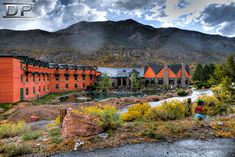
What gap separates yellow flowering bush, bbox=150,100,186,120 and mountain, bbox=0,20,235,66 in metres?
81.5

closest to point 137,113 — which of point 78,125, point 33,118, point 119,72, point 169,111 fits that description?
point 169,111

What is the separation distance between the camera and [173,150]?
316 inches

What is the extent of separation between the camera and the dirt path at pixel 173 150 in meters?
7.64

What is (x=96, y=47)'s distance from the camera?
131 meters

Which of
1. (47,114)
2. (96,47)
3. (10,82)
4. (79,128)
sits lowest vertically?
(47,114)

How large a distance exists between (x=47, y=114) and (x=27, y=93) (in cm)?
1172

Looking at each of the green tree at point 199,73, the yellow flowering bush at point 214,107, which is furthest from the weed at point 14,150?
the green tree at point 199,73

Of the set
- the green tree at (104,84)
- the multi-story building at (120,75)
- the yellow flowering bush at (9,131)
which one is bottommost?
the yellow flowering bush at (9,131)

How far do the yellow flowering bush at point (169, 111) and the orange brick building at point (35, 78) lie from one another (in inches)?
840

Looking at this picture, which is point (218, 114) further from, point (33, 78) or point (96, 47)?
point (96, 47)

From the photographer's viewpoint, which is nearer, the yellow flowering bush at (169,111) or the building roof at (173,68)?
the yellow flowering bush at (169,111)

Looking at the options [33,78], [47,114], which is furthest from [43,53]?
[47,114]

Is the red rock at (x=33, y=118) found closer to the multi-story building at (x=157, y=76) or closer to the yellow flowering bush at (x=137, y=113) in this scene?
the yellow flowering bush at (x=137, y=113)

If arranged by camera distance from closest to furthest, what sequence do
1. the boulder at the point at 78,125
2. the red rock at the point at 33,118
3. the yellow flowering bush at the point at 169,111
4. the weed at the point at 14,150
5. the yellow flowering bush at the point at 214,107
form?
1. the weed at the point at 14,150
2. the boulder at the point at 78,125
3. the yellow flowering bush at the point at 169,111
4. the yellow flowering bush at the point at 214,107
5. the red rock at the point at 33,118
